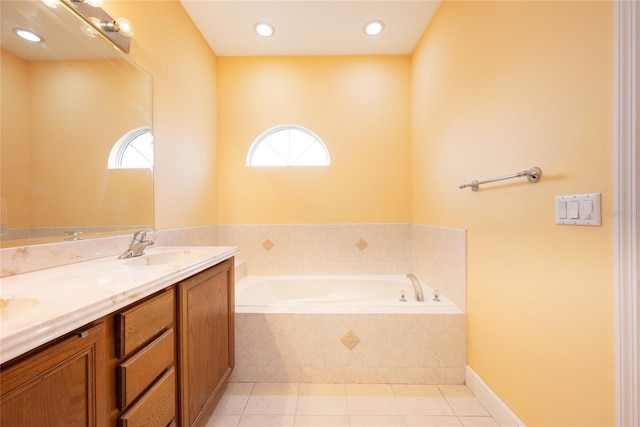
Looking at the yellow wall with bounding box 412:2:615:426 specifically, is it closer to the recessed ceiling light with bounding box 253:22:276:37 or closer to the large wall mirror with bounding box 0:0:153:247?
the recessed ceiling light with bounding box 253:22:276:37

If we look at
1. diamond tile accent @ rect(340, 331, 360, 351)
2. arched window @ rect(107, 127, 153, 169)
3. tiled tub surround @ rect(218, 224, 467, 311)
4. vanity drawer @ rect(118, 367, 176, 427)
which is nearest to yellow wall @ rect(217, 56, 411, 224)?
tiled tub surround @ rect(218, 224, 467, 311)

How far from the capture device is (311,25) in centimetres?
220

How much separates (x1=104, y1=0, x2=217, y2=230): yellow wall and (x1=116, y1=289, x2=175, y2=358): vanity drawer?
2.98ft

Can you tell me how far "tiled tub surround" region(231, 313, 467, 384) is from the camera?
1.69m

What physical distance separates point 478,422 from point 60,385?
1.82m

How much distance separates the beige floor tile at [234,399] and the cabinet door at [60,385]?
1.00 m

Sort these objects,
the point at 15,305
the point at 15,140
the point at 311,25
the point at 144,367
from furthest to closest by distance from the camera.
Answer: the point at 311,25 < the point at 15,140 < the point at 144,367 < the point at 15,305

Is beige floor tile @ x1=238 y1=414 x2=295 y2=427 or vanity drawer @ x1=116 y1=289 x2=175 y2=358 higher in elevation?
vanity drawer @ x1=116 y1=289 x2=175 y2=358

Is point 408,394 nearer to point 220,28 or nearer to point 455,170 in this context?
point 455,170

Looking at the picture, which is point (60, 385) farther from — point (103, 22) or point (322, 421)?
point (103, 22)

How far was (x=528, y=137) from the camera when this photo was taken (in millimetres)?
1138

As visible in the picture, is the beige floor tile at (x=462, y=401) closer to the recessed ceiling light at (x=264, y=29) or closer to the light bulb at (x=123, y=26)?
the light bulb at (x=123, y=26)

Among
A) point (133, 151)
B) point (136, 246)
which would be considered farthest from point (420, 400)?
point (133, 151)

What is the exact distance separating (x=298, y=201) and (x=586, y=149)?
6.90ft
